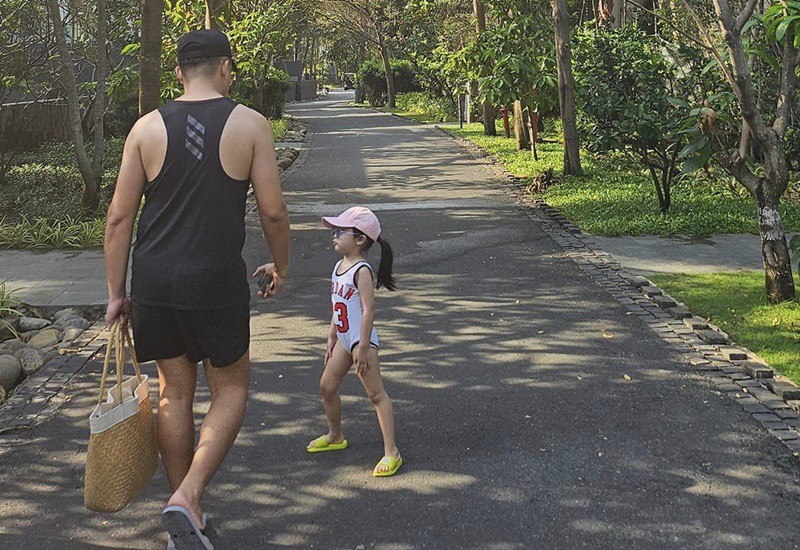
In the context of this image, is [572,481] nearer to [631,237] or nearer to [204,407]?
[204,407]

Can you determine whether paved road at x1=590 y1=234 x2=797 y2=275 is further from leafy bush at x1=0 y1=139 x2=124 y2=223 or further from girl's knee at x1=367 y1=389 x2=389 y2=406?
leafy bush at x1=0 y1=139 x2=124 y2=223

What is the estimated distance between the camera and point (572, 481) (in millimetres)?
4695

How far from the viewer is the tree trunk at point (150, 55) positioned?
11.9 metres

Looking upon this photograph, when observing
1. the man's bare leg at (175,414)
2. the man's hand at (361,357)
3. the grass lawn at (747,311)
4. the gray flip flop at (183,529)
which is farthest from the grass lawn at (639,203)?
the gray flip flop at (183,529)

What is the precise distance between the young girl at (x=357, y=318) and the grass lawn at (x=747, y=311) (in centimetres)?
280

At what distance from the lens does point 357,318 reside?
4.79m

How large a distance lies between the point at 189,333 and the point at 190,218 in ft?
1.58

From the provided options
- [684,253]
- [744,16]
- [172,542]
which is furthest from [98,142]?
[172,542]

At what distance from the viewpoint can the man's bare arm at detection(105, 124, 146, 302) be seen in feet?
13.0

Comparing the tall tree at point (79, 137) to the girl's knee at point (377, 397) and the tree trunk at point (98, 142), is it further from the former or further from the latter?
the girl's knee at point (377, 397)

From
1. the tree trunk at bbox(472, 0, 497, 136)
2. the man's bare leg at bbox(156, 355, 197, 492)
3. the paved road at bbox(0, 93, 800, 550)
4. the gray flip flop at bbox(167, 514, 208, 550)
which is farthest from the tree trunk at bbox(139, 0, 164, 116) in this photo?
the tree trunk at bbox(472, 0, 497, 136)

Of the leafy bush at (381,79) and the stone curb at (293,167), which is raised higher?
the leafy bush at (381,79)

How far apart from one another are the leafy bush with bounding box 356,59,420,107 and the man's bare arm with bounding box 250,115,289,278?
4929cm

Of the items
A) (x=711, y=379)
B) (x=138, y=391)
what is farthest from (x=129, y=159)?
(x=711, y=379)
